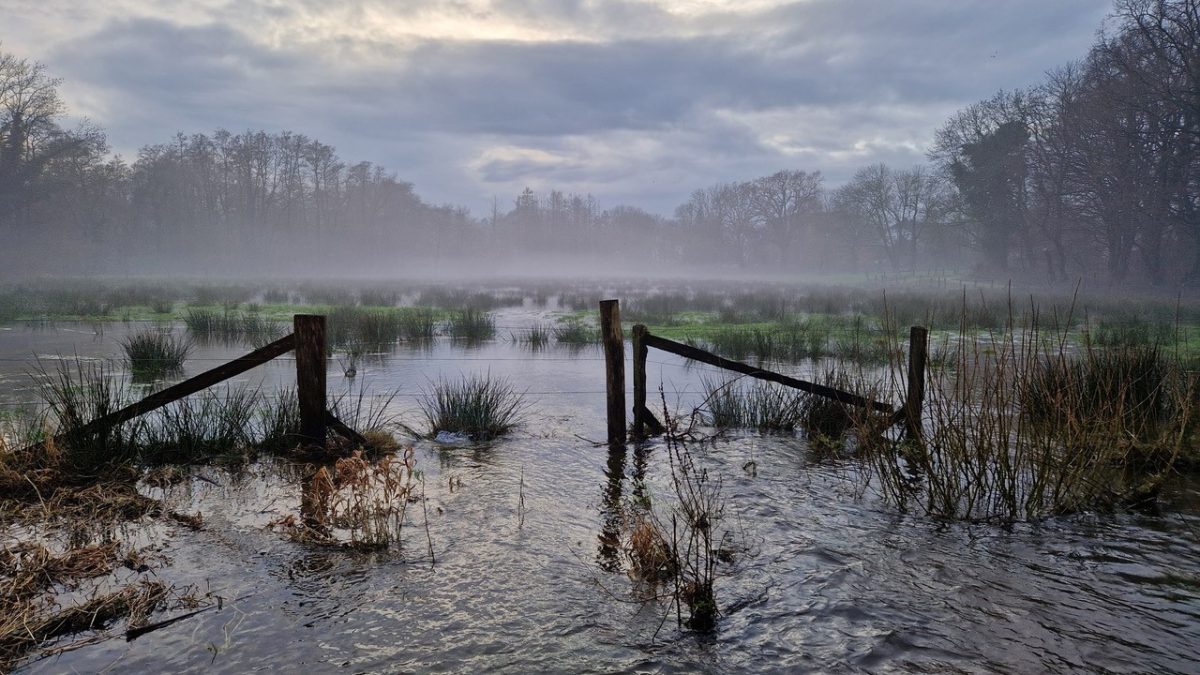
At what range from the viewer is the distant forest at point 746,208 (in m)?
35.0

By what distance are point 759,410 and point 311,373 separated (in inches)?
229

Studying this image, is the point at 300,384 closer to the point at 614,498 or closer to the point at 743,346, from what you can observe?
the point at 614,498

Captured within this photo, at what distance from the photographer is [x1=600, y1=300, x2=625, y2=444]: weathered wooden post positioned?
305 inches

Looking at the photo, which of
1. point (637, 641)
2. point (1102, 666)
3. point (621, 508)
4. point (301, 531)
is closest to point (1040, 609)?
point (1102, 666)

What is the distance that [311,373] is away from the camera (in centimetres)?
678

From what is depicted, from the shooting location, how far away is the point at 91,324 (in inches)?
807

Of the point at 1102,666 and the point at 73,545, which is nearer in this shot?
the point at 1102,666

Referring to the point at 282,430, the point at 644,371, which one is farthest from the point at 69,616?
the point at 644,371

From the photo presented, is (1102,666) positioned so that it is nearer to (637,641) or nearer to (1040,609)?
(1040,609)

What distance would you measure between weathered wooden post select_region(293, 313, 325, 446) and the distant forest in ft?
118

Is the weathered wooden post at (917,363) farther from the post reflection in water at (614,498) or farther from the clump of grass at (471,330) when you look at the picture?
the clump of grass at (471,330)

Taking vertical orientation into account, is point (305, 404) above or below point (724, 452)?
above

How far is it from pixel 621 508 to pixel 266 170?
98.0 m

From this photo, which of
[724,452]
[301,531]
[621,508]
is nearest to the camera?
[301,531]
